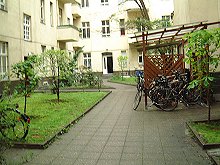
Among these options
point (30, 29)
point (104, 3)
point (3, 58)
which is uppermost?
point (104, 3)

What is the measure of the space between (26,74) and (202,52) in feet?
16.8

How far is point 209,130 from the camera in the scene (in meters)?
6.89

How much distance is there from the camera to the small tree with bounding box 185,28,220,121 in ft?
22.2

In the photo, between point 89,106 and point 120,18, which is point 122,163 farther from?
point 120,18

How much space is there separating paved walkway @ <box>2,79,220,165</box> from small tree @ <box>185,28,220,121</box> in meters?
1.46

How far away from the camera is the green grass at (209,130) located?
611 cm

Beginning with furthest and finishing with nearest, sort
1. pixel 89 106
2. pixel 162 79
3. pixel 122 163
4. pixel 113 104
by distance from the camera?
pixel 113 104, pixel 89 106, pixel 162 79, pixel 122 163

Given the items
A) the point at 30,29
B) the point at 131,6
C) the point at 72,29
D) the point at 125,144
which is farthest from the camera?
the point at 131,6

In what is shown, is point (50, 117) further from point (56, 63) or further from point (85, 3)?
point (85, 3)

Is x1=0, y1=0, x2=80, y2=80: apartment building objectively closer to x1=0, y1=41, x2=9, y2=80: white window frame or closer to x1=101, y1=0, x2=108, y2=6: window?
x1=0, y1=41, x2=9, y2=80: white window frame

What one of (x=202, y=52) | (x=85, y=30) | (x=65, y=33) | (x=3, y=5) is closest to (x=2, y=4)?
(x=3, y=5)

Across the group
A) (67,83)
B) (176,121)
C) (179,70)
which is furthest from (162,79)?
(67,83)

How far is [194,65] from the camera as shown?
7.60 metres

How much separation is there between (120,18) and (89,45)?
17.3 ft
